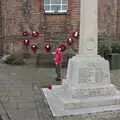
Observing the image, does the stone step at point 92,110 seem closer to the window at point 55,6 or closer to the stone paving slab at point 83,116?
the stone paving slab at point 83,116

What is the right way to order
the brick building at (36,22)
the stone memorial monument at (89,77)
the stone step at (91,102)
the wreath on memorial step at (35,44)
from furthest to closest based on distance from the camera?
the brick building at (36,22) < the wreath on memorial step at (35,44) < the stone memorial monument at (89,77) < the stone step at (91,102)

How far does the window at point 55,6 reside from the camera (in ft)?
59.1

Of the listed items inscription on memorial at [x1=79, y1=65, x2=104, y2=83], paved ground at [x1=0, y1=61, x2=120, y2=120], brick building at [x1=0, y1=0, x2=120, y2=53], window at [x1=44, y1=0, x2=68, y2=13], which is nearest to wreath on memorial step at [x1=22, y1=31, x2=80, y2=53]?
brick building at [x1=0, y1=0, x2=120, y2=53]

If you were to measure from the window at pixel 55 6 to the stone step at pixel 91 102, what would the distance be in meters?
10.0

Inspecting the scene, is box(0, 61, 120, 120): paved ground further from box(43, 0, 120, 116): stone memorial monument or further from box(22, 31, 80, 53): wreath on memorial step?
box(22, 31, 80, 53): wreath on memorial step

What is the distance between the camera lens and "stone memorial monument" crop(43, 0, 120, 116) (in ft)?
27.4

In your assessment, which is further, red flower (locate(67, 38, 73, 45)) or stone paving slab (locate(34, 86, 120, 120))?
red flower (locate(67, 38, 73, 45))

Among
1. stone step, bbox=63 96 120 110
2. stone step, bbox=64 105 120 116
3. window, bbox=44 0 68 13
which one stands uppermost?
window, bbox=44 0 68 13

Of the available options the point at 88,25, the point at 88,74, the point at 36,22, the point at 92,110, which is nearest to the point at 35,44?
the point at 36,22

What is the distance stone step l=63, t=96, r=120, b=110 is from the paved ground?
2.12 ft

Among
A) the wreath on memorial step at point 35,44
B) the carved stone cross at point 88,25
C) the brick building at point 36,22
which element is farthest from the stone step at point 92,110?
the brick building at point 36,22

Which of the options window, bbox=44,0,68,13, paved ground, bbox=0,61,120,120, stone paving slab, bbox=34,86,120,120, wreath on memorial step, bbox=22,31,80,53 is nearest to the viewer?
stone paving slab, bbox=34,86,120,120

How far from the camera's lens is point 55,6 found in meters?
18.1

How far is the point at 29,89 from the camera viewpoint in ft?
34.6
